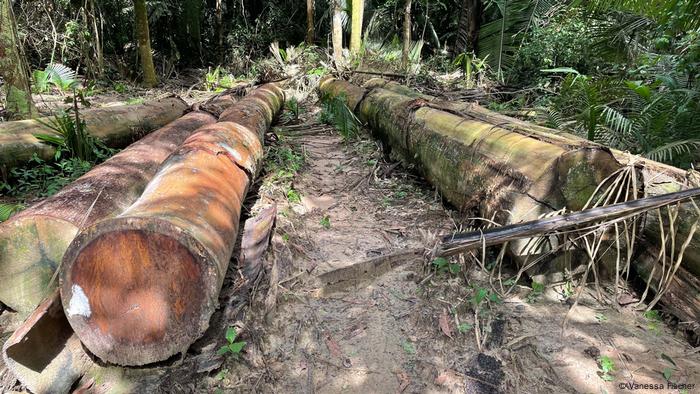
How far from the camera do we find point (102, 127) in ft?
15.6

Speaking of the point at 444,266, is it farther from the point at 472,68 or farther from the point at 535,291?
the point at 472,68

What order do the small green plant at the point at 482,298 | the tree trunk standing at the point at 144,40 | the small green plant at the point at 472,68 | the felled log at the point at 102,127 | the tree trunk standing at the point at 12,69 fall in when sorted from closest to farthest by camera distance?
1. the small green plant at the point at 482,298
2. the felled log at the point at 102,127
3. the tree trunk standing at the point at 12,69
4. the small green plant at the point at 472,68
5. the tree trunk standing at the point at 144,40

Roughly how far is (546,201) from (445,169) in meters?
1.16

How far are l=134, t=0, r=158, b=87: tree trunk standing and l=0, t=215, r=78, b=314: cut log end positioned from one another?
8.54 metres

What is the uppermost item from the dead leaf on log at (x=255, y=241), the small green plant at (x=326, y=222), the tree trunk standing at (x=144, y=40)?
the tree trunk standing at (x=144, y=40)

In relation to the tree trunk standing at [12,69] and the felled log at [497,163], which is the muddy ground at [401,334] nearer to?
the felled log at [497,163]

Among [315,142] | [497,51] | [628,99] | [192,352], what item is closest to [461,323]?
[192,352]

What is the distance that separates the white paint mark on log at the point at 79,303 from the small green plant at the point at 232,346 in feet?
2.13

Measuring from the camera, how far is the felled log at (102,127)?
395cm

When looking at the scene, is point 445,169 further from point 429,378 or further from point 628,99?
point 628,99

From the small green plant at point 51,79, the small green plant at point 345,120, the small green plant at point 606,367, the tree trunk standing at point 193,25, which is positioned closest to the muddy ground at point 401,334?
the small green plant at point 606,367

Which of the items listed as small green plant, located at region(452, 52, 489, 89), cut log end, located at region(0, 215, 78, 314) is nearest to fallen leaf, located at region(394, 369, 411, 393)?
cut log end, located at region(0, 215, 78, 314)

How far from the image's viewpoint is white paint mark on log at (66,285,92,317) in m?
1.88

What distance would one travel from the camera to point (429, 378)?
2164mm
